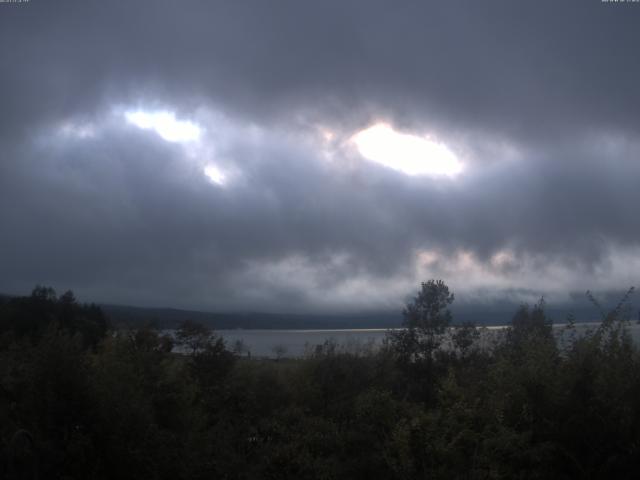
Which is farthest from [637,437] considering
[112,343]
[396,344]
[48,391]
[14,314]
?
[14,314]

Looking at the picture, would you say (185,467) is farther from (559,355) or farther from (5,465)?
(559,355)

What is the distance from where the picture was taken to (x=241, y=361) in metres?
35.2

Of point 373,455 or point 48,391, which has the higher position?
point 48,391

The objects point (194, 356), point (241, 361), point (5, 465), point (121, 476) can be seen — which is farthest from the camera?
point (241, 361)

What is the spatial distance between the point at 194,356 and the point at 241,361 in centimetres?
405

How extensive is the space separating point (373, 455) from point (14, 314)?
152ft

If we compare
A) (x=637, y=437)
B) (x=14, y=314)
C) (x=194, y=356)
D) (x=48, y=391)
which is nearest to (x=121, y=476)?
(x=48, y=391)

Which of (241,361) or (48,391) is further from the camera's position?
(241,361)

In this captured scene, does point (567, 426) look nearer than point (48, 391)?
No

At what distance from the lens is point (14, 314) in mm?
52625

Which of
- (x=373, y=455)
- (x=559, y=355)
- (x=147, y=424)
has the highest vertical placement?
(x=559, y=355)

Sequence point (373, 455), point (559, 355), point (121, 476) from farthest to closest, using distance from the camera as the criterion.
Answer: point (559, 355) < point (373, 455) < point (121, 476)

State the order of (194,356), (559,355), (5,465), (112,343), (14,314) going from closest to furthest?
(5,465), (559,355), (112,343), (194,356), (14,314)

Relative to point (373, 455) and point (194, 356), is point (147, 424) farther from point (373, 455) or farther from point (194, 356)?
point (194, 356)
